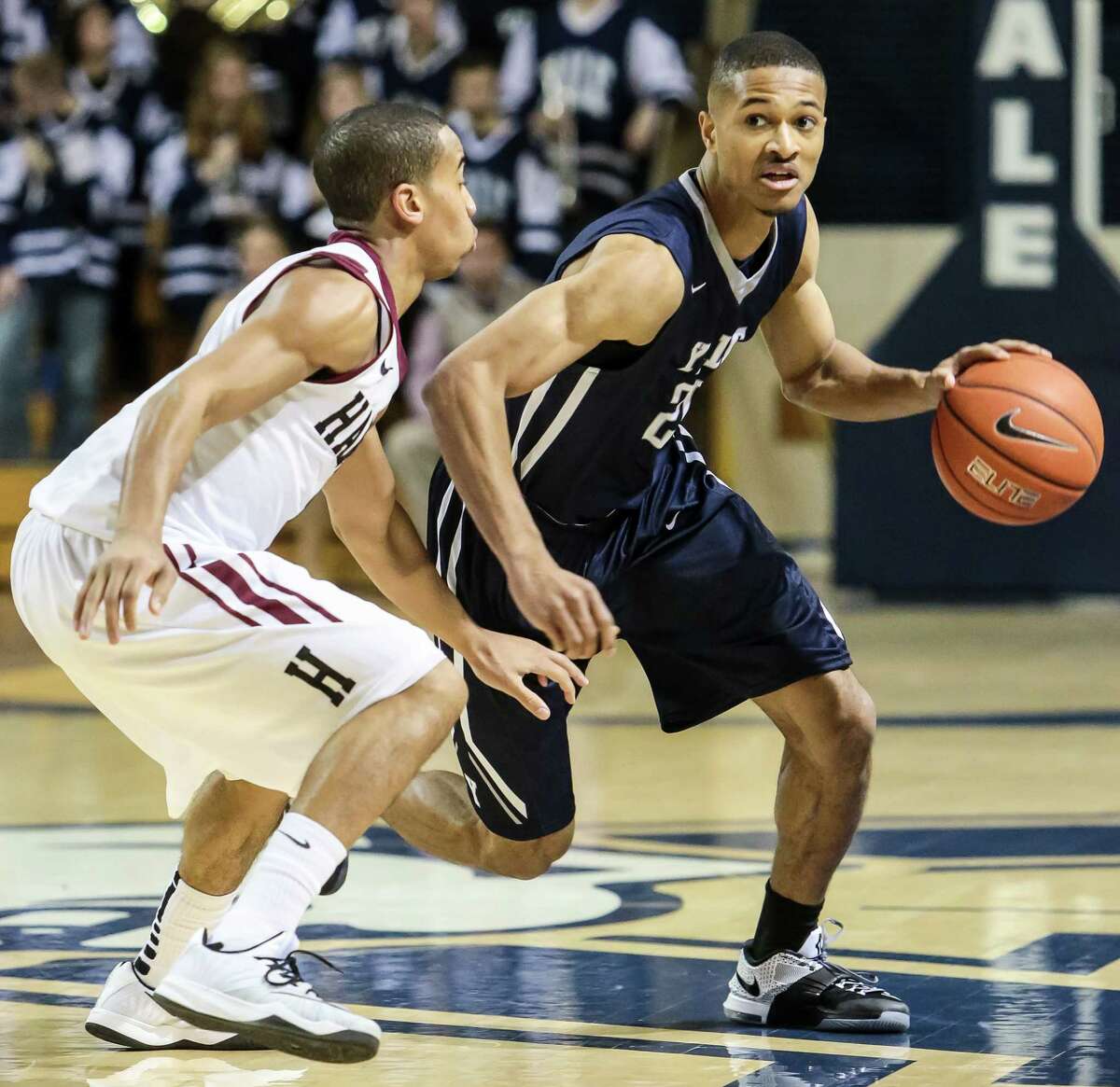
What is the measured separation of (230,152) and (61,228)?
989 mm

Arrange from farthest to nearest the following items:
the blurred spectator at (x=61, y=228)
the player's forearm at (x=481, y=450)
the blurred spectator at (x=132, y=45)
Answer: the blurred spectator at (x=132, y=45), the blurred spectator at (x=61, y=228), the player's forearm at (x=481, y=450)

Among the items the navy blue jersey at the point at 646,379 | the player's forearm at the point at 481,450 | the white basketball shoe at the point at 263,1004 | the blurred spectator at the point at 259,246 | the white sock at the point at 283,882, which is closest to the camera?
the white basketball shoe at the point at 263,1004


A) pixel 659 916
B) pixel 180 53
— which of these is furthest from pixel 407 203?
pixel 180 53

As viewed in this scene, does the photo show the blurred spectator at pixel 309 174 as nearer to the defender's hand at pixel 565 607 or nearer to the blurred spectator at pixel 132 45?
the blurred spectator at pixel 132 45

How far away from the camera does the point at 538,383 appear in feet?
12.5

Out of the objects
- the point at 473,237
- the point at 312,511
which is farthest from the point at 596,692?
the point at 473,237

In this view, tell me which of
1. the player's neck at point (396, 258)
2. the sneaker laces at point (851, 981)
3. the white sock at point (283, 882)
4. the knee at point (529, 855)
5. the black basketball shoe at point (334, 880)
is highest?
the player's neck at point (396, 258)

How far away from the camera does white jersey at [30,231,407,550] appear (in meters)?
3.59

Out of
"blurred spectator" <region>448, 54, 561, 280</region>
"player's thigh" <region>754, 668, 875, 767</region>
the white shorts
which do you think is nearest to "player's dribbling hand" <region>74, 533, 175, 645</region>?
the white shorts

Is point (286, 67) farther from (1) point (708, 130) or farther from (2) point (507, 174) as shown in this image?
(1) point (708, 130)

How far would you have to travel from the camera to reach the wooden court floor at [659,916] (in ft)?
12.2

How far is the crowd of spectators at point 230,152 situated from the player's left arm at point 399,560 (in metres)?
6.46

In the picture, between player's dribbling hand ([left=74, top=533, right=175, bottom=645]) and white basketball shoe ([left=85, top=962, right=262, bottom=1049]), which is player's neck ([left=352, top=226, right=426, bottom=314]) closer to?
player's dribbling hand ([left=74, top=533, right=175, bottom=645])

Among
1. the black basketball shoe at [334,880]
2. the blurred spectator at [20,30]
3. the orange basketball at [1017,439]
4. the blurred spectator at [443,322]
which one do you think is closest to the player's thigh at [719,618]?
the orange basketball at [1017,439]
